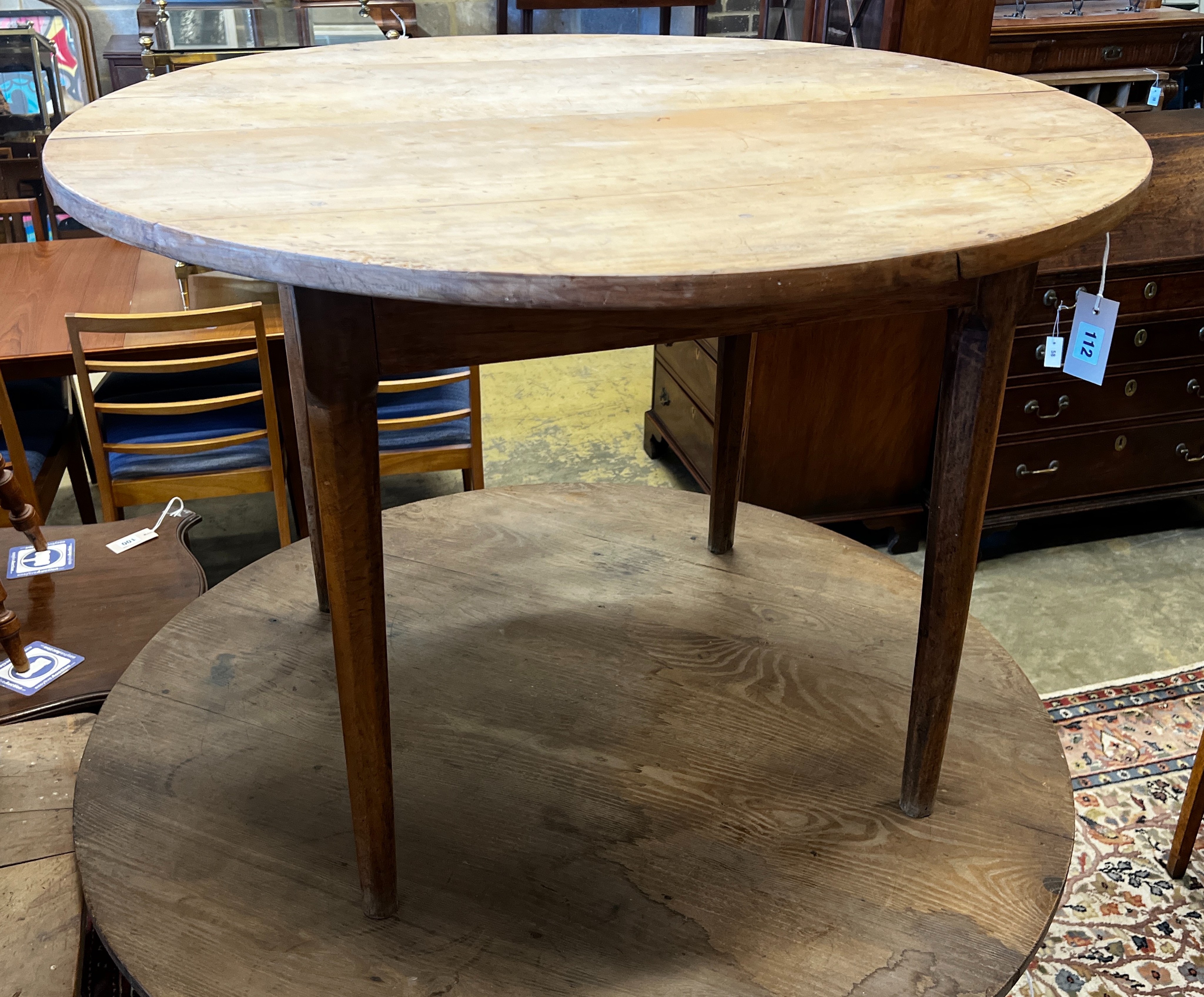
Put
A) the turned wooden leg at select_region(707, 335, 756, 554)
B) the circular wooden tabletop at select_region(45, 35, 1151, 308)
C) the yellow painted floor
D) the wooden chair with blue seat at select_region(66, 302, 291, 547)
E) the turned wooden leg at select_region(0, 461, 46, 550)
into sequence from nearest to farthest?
the circular wooden tabletop at select_region(45, 35, 1151, 308)
the turned wooden leg at select_region(707, 335, 756, 554)
the turned wooden leg at select_region(0, 461, 46, 550)
the wooden chair with blue seat at select_region(66, 302, 291, 547)
the yellow painted floor

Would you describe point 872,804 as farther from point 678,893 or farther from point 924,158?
point 924,158

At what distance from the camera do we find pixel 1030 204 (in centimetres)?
79

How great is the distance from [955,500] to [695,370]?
5.96 feet

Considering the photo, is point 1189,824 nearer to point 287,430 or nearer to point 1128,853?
point 1128,853

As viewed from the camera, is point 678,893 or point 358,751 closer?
point 358,751

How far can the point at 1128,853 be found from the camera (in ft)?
6.15

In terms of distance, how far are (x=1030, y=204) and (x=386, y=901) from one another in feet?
2.67

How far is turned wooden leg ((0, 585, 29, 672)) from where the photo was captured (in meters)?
1.42

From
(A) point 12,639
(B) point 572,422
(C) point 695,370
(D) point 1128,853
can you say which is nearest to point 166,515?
(A) point 12,639

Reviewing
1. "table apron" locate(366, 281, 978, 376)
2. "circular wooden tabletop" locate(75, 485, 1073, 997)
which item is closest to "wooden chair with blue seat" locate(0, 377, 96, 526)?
"circular wooden tabletop" locate(75, 485, 1073, 997)

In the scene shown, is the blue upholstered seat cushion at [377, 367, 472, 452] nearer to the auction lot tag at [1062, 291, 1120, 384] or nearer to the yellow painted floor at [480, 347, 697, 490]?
the yellow painted floor at [480, 347, 697, 490]

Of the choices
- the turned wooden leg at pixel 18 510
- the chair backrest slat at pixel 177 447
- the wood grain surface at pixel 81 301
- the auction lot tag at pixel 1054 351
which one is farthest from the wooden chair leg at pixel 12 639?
the auction lot tag at pixel 1054 351

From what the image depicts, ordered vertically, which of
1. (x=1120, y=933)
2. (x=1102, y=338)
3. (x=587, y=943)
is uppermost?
(x=1102, y=338)

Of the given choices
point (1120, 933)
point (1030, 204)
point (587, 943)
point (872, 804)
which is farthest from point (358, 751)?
point (1120, 933)
